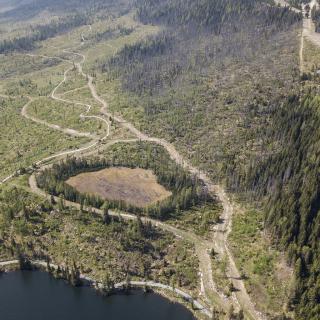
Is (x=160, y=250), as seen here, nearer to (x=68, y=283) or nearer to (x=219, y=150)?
(x=68, y=283)

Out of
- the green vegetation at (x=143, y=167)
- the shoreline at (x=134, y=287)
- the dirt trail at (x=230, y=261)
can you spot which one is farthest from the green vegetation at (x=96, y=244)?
the green vegetation at (x=143, y=167)

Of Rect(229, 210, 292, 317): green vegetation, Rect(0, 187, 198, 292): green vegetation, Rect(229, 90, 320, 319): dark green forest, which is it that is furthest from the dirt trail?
Rect(229, 90, 320, 319): dark green forest

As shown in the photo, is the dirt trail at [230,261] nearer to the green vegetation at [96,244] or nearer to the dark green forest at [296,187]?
the green vegetation at [96,244]

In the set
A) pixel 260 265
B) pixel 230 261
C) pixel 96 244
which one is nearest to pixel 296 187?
pixel 260 265

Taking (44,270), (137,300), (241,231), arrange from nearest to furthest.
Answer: (137,300)
(44,270)
(241,231)

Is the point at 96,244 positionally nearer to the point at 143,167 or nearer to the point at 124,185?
the point at 124,185

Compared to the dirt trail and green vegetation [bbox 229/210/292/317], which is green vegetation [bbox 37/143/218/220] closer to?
the dirt trail

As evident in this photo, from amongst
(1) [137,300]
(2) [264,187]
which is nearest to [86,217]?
(1) [137,300]

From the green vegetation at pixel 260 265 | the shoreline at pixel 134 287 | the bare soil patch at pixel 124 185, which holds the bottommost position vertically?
the shoreline at pixel 134 287
